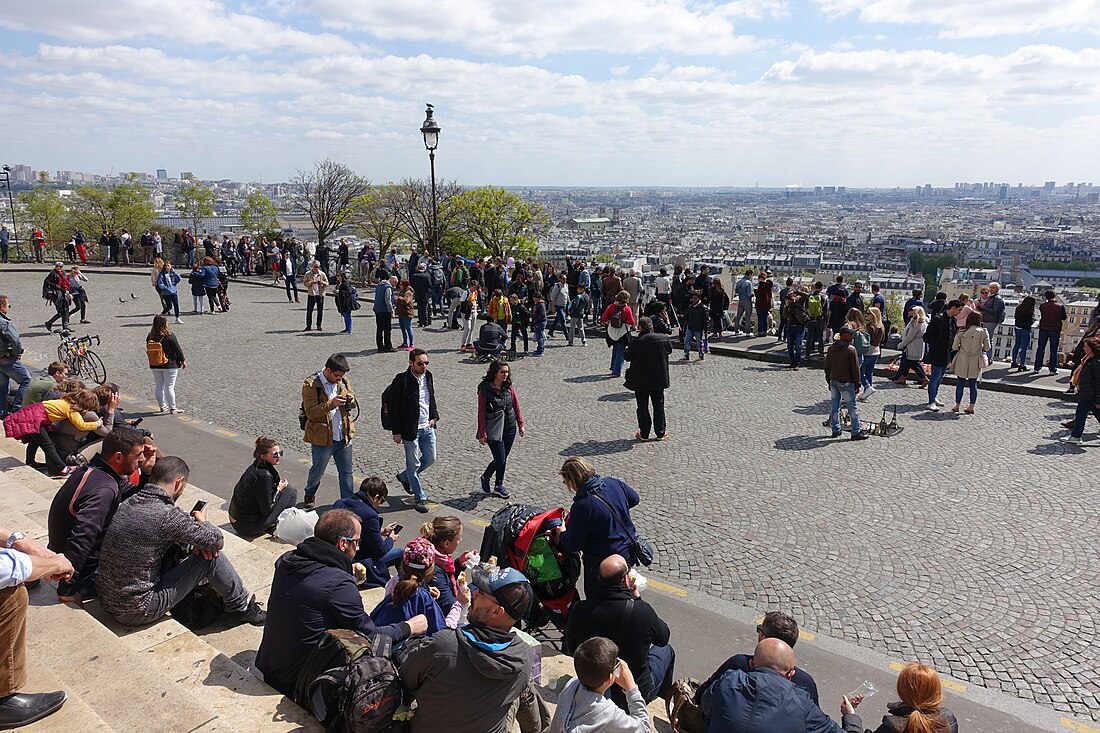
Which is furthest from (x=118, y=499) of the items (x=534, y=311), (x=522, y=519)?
(x=534, y=311)

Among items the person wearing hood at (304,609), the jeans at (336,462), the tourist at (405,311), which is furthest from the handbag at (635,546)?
the tourist at (405,311)

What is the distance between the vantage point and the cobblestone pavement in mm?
5723

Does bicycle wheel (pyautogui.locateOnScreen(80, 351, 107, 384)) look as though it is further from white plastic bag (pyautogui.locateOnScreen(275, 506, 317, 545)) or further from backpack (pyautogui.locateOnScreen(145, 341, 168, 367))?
white plastic bag (pyautogui.locateOnScreen(275, 506, 317, 545))

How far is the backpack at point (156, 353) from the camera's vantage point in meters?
10.6

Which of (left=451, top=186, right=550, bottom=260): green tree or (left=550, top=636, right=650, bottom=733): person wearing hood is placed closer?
(left=550, top=636, right=650, bottom=733): person wearing hood

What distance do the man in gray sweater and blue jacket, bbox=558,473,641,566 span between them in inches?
99.9

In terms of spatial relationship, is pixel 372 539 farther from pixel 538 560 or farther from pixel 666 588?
pixel 666 588

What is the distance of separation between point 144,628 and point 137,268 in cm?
2998

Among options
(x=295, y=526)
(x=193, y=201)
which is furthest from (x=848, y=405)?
(x=193, y=201)

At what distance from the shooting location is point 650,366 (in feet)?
33.3

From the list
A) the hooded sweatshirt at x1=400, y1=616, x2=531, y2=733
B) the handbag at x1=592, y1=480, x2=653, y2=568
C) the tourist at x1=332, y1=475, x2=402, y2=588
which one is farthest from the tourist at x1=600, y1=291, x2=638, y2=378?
the hooded sweatshirt at x1=400, y1=616, x2=531, y2=733

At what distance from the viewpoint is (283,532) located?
231 inches

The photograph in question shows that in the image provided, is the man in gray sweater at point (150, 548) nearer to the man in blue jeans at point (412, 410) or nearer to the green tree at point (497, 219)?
the man in blue jeans at point (412, 410)

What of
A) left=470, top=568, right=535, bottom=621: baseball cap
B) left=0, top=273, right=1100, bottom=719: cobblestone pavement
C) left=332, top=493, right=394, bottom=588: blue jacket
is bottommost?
left=0, top=273, right=1100, bottom=719: cobblestone pavement
